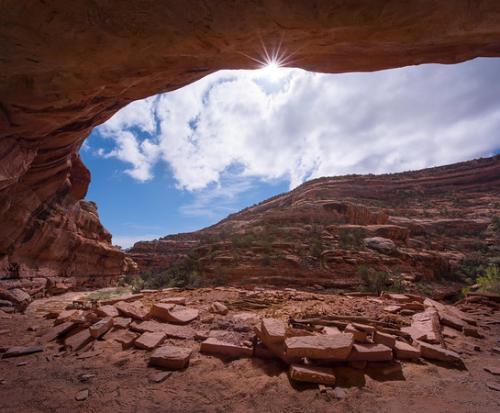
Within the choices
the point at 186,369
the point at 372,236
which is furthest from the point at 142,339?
the point at 372,236

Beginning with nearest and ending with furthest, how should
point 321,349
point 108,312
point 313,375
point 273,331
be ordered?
point 313,375, point 321,349, point 273,331, point 108,312

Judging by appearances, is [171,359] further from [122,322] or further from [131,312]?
[131,312]

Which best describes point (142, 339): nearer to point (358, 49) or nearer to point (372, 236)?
point (358, 49)

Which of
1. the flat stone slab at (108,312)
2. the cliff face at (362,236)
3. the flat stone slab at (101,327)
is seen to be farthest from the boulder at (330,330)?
the cliff face at (362,236)

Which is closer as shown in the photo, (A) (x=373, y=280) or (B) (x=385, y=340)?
(B) (x=385, y=340)

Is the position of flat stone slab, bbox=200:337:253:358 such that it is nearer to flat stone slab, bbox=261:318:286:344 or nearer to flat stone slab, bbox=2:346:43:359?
flat stone slab, bbox=261:318:286:344

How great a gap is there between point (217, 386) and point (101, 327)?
249 cm

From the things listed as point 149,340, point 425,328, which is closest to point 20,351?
point 149,340

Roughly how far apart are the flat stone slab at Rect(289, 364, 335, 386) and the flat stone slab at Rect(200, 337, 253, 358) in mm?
813

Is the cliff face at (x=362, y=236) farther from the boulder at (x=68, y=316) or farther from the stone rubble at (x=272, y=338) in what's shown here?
the boulder at (x=68, y=316)

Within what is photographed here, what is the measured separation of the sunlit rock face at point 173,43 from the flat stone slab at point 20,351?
3.96 m

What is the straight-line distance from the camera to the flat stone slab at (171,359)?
128 inches

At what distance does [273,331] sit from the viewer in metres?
3.58

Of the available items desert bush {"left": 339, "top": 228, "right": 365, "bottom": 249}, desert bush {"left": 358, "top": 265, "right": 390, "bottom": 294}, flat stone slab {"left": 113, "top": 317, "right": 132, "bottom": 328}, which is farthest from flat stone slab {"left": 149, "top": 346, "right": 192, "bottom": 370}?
desert bush {"left": 339, "top": 228, "right": 365, "bottom": 249}
